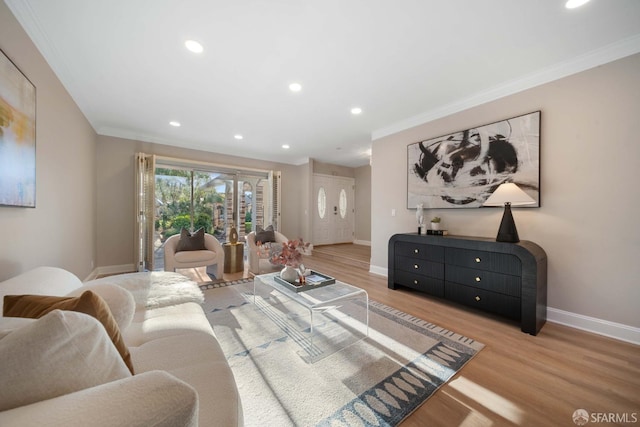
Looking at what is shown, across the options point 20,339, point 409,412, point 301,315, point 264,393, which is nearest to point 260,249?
point 301,315

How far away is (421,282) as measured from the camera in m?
3.12

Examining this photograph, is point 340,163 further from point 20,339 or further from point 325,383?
point 20,339

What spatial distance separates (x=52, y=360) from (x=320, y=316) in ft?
7.24

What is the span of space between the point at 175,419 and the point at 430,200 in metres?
3.57

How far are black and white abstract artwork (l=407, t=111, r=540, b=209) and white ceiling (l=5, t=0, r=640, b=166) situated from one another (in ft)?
1.46

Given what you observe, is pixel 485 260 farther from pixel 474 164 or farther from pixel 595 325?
pixel 474 164

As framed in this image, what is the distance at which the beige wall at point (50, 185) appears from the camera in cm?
168

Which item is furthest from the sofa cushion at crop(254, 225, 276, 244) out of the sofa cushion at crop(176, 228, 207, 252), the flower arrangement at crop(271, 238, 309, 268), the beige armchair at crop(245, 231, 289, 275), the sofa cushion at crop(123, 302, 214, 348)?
the sofa cushion at crop(123, 302, 214, 348)

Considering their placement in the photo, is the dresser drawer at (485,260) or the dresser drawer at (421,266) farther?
the dresser drawer at (421,266)

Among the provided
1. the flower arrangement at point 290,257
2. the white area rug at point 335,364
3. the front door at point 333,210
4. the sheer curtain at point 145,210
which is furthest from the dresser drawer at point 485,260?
the sheer curtain at point 145,210

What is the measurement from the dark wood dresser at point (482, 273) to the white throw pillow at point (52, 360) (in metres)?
3.00

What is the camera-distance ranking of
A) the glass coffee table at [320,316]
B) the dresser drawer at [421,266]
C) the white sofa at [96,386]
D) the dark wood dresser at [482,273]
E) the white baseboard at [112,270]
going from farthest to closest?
the white baseboard at [112,270] < the dresser drawer at [421,266] < the dark wood dresser at [482,273] < the glass coffee table at [320,316] < the white sofa at [96,386]

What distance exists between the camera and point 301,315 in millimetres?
2562

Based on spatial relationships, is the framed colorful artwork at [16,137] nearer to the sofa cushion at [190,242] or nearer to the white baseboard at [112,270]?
the sofa cushion at [190,242]
